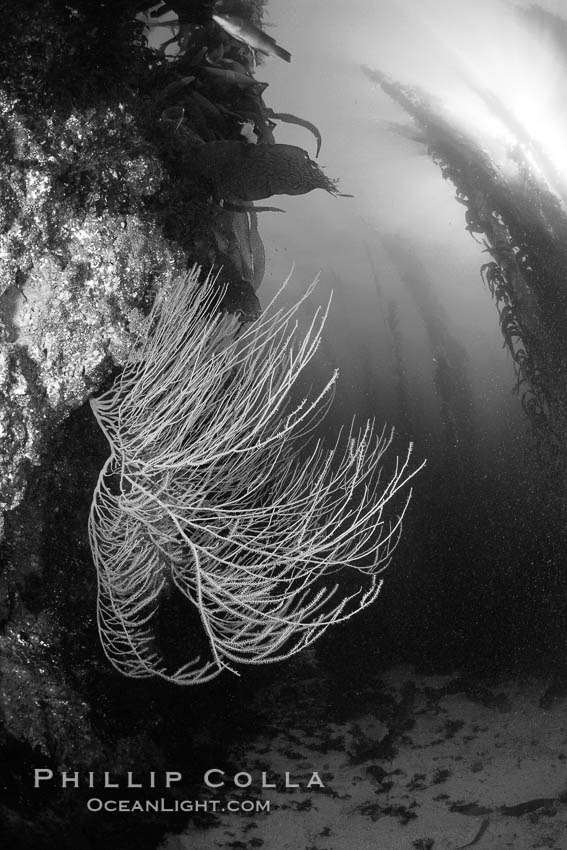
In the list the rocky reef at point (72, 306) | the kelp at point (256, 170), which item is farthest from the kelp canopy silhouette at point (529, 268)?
the rocky reef at point (72, 306)

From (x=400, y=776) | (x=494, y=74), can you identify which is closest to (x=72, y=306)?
(x=400, y=776)

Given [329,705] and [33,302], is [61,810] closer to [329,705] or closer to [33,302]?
[33,302]

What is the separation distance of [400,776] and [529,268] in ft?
17.8

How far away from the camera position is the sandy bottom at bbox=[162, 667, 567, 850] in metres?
2.67

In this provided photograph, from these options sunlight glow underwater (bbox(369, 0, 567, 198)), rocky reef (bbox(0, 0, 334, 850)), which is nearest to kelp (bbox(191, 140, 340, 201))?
rocky reef (bbox(0, 0, 334, 850))

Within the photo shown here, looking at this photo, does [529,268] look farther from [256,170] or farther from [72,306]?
[72,306]

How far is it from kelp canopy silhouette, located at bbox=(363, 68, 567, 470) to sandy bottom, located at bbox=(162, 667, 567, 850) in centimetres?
316

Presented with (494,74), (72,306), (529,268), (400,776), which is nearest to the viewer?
(72,306)

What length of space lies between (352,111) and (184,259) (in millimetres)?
7430

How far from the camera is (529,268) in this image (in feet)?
15.0

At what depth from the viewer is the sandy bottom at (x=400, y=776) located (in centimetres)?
267

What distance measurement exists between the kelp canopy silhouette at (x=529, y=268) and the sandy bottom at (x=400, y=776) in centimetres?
316

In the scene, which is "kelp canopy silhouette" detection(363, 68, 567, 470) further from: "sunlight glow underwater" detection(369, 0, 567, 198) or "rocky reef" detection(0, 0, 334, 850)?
"rocky reef" detection(0, 0, 334, 850)

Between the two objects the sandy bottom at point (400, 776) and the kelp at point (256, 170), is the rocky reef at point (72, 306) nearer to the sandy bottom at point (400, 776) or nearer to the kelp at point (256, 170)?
the kelp at point (256, 170)
